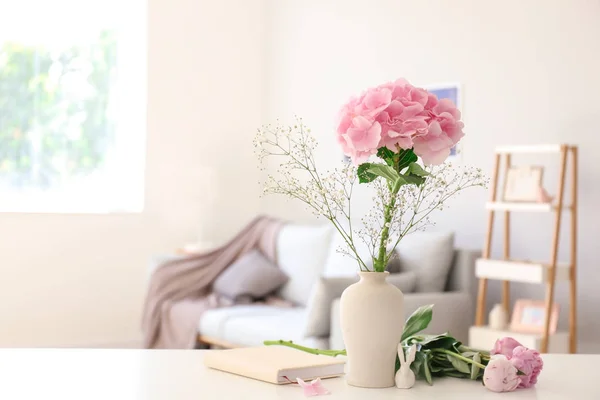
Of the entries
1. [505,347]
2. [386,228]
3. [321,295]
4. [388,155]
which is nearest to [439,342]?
[505,347]

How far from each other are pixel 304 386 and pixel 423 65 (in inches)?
151

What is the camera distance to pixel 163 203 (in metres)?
6.31

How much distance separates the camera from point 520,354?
66.7 inches

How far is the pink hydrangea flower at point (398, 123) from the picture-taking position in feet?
5.27

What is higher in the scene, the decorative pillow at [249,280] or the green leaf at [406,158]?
the green leaf at [406,158]

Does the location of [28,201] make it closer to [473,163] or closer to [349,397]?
[473,163]

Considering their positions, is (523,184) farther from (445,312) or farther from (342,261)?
(342,261)

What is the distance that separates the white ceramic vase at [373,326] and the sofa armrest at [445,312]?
2.30 meters

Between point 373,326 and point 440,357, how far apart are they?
211mm

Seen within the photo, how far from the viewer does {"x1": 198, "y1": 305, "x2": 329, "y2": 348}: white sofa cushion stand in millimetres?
4363

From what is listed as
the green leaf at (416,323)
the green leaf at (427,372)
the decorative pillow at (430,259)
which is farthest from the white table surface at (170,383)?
the decorative pillow at (430,259)

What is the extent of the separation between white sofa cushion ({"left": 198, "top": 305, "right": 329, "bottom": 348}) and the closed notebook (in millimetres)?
2261

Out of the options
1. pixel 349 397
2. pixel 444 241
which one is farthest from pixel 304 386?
pixel 444 241

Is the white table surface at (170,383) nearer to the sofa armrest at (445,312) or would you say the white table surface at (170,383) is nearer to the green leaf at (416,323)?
the green leaf at (416,323)
